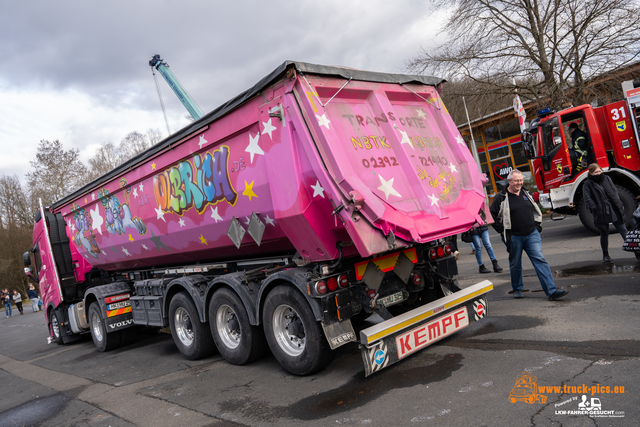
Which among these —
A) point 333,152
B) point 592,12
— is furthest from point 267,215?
point 592,12

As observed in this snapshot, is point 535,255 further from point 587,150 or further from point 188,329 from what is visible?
point 587,150

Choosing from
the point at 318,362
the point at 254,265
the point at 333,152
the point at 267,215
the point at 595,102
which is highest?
the point at 595,102

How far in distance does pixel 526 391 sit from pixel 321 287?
195 cm

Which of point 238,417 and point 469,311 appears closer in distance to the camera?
point 238,417

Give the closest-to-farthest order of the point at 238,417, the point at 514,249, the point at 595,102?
the point at 238,417 → the point at 514,249 → the point at 595,102

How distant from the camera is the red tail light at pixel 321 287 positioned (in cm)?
447

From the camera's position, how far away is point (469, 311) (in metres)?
5.29

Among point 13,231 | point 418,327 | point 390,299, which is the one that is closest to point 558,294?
point 418,327

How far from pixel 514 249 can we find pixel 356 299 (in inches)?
118

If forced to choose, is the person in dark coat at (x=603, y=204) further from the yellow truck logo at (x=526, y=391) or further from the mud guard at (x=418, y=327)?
the yellow truck logo at (x=526, y=391)

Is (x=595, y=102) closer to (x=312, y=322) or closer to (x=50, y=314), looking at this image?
(x=312, y=322)

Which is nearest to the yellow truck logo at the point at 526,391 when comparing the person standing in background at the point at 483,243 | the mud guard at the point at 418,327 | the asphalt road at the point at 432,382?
the asphalt road at the point at 432,382

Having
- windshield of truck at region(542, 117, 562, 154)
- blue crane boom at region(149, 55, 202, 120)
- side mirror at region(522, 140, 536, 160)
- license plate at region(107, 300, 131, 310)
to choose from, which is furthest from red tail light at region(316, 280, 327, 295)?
blue crane boom at region(149, 55, 202, 120)

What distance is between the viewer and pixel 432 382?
418 centimetres
